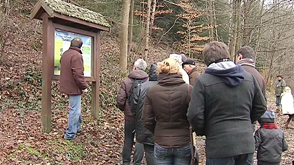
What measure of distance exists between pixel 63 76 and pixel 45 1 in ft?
5.40

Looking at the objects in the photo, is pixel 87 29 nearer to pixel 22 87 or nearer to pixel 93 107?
pixel 93 107

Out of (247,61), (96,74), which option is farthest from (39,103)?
(247,61)

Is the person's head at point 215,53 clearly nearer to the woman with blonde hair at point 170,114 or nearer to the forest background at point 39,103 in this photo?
the woman with blonde hair at point 170,114

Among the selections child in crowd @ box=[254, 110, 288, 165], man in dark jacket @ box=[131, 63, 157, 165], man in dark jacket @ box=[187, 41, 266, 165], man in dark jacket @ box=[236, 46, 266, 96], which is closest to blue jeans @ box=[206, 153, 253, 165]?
man in dark jacket @ box=[187, 41, 266, 165]

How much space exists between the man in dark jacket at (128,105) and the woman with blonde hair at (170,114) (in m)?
1.68

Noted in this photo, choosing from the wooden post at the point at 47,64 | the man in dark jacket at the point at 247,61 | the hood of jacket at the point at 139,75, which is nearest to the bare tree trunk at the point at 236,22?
the man in dark jacket at the point at 247,61

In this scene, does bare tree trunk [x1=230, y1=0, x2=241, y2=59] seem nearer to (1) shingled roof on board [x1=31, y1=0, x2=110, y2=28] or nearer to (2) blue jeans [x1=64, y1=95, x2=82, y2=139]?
(1) shingled roof on board [x1=31, y1=0, x2=110, y2=28]

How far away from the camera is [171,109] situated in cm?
372

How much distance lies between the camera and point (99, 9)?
1745cm

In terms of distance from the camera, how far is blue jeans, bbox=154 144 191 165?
12.3ft

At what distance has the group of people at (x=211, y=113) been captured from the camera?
3.10m

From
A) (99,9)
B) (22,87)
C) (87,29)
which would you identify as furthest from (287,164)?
(99,9)

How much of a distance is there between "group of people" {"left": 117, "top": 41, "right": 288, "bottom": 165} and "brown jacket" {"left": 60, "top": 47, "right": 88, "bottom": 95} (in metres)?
1.48

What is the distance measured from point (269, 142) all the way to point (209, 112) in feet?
6.62
